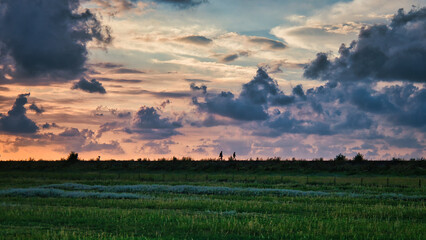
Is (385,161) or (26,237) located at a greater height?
(385,161)

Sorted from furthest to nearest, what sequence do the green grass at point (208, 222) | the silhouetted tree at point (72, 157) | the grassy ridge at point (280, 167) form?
the silhouetted tree at point (72, 157), the grassy ridge at point (280, 167), the green grass at point (208, 222)

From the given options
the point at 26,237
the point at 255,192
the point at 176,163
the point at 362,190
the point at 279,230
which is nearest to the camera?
the point at 26,237

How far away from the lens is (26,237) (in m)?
20.1

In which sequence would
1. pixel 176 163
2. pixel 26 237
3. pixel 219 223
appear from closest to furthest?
pixel 26 237 → pixel 219 223 → pixel 176 163

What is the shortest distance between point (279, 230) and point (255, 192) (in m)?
24.0

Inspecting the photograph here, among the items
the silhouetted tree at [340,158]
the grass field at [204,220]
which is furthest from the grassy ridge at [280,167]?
the grass field at [204,220]

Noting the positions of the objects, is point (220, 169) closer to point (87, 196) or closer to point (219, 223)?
point (87, 196)

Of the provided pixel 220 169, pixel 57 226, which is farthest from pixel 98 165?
pixel 57 226

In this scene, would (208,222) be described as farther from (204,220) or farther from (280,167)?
(280,167)

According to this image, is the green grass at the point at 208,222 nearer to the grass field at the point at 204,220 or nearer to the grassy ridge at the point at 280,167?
the grass field at the point at 204,220

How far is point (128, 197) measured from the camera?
40969 mm

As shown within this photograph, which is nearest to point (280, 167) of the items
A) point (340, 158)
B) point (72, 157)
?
point (340, 158)

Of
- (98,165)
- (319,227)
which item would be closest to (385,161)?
(98,165)

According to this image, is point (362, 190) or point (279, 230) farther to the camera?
point (362, 190)
